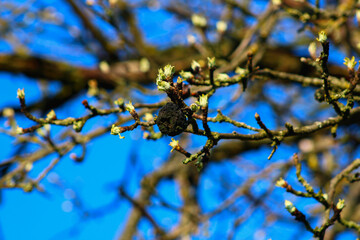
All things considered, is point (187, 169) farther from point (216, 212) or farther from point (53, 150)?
point (53, 150)

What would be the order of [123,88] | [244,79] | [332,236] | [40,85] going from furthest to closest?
1. [40,85]
2. [123,88]
3. [332,236]
4. [244,79]

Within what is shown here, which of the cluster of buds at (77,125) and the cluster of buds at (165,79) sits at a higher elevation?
the cluster of buds at (77,125)

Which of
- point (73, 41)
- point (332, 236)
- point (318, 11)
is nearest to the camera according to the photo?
point (318, 11)

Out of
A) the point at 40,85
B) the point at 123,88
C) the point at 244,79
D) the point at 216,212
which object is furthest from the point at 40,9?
the point at 244,79

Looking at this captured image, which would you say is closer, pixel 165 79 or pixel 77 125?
pixel 165 79

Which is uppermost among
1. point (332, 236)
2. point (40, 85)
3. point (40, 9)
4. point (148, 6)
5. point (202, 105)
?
point (148, 6)

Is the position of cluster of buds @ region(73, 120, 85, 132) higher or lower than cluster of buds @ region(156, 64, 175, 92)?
higher

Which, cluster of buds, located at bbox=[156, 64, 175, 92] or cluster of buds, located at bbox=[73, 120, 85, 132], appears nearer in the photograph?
cluster of buds, located at bbox=[156, 64, 175, 92]

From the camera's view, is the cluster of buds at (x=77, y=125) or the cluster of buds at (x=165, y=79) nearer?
the cluster of buds at (x=165, y=79)

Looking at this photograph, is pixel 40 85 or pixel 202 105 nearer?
pixel 202 105

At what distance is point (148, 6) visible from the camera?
5668mm

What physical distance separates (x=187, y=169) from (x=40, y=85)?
2.32m

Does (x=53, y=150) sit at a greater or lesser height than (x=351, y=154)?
lesser

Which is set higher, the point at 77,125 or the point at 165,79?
the point at 77,125
